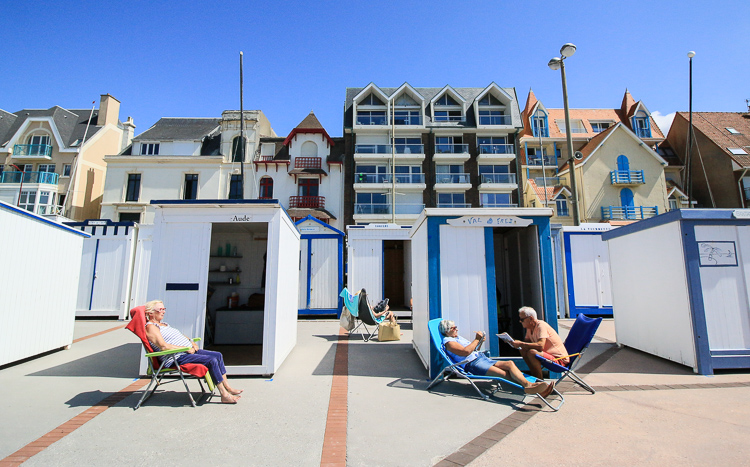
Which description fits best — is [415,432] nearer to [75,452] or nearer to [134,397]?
[75,452]

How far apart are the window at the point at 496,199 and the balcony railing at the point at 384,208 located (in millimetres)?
5140

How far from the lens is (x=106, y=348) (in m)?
7.39

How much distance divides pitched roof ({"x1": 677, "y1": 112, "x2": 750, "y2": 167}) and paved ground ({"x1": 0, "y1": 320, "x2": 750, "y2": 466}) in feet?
115

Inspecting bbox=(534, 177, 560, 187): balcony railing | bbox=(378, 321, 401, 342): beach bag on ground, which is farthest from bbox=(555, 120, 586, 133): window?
bbox=(378, 321, 401, 342): beach bag on ground

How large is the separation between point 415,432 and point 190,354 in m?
2.84

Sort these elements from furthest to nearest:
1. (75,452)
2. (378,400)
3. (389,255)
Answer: (389,255)
(378,400)
(75,452)

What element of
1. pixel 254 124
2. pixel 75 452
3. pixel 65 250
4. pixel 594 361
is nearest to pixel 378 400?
pixel 75 452

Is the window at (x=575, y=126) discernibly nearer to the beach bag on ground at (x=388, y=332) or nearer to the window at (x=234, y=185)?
the window at (x=234, y=185)

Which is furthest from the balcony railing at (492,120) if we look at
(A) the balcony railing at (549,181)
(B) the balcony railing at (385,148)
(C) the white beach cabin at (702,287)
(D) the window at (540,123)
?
(C) the white beach cabin at (702,287)

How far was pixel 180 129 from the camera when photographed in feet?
97.3

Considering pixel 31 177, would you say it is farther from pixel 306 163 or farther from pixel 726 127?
pixel 726 127

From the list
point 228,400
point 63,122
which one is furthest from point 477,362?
point 63,122

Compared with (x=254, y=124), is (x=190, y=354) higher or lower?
lower

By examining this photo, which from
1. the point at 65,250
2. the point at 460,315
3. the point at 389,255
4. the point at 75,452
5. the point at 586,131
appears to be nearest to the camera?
the point at 75,452
